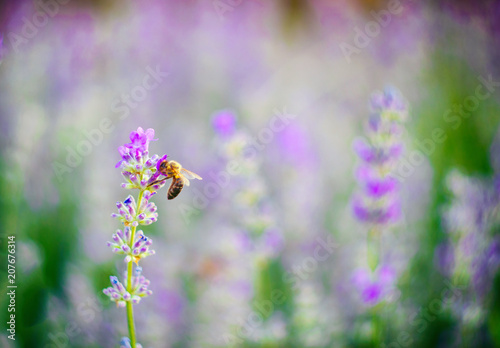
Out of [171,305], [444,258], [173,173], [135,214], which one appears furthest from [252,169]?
[444,258]

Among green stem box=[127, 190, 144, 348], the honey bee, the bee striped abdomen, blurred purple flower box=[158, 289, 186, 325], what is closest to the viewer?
green stem box=[127, 190, 144, 348]

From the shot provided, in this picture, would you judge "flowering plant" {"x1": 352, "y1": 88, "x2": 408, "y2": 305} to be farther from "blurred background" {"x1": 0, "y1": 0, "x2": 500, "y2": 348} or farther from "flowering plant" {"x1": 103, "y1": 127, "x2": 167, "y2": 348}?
"flowering plant" {"x1": 103, "y1": 127, "x2": 167, "y2": 348}

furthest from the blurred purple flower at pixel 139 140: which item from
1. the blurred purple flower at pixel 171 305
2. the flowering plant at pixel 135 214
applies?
the blurred purple flower at pixel 171 305

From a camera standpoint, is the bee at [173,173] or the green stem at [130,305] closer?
the green stem at [130,305]

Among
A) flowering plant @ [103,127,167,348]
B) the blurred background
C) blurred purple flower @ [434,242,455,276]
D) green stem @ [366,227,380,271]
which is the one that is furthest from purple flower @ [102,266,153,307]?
blurred purple flower @ [434,242,455,276]

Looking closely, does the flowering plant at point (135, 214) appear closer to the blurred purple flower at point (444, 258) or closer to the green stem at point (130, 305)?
the green stem at point (130, 305)

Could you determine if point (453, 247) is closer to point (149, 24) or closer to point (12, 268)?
point (12, 268)

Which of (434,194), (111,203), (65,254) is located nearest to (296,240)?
(434,194)

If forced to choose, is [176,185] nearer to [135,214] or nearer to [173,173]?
[173,173]
